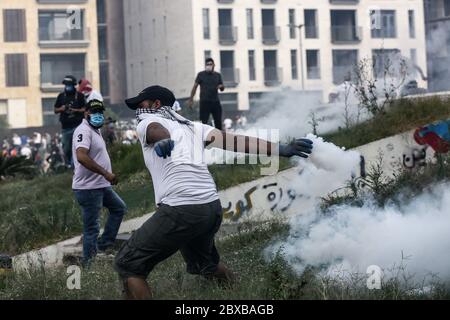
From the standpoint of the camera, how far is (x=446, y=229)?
7.82m

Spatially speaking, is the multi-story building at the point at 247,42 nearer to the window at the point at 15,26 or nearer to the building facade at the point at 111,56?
the building facade at the point at 111,56

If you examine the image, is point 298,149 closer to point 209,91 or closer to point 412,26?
point 209,91

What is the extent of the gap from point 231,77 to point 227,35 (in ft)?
7.45

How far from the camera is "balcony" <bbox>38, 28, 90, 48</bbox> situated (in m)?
56.6

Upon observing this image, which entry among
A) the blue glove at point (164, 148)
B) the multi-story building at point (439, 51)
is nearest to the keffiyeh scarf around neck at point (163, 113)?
the blue glove at point (164, 148)

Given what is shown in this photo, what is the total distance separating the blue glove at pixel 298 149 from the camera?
7.27m

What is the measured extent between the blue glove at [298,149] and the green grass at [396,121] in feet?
19.9

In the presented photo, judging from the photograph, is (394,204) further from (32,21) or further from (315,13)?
(32,21)

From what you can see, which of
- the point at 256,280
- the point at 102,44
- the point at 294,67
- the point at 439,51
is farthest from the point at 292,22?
the point at 256,280

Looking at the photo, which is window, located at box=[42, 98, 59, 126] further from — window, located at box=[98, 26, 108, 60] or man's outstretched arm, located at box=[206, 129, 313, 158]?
man's outstretched arm, located at box=[206, 129, 313, 158]

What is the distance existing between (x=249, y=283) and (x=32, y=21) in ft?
168

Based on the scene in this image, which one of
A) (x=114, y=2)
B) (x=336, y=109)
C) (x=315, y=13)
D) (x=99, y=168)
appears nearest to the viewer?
(x=99, y=168)

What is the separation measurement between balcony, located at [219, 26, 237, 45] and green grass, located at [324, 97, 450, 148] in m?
35.8
